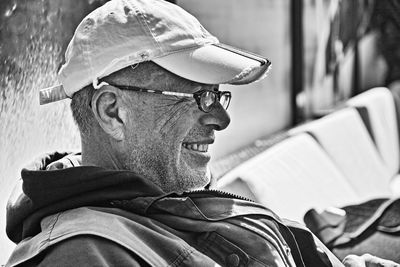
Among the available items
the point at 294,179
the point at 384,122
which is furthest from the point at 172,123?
the point at 384,122

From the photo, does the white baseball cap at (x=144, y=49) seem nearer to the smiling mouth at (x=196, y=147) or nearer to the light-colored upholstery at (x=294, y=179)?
the smiling mouth at (x=196, y=147)

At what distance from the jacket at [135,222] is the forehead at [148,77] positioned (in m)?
0.21

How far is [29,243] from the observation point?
1.67 m

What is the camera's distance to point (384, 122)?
5.96 meters

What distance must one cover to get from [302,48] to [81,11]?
10.2 feet

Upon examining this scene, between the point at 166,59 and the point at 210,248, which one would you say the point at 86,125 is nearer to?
the point at 166,59

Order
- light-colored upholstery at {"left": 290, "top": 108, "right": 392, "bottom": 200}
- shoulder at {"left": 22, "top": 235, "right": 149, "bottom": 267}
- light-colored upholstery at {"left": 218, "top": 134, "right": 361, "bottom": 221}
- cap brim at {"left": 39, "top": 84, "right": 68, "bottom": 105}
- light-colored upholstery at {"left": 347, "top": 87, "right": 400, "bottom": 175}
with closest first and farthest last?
shoulder at {"left": 22, "top": 235, "right": 149, "bottom": 267}, cap brim at {"left": 39, "top": 84, "right": 68, "bottom": 105}, light-colored upholstery at {"left": 218, "top": 134, "right": 361, "bottom": 221}, light-colored upholstery at {"left": 290, "top": 108, "right": 392, "bottom": 200}, light-colored upholstery at {"left": 347, "top": 87, "right": 400, "bottom": 175}

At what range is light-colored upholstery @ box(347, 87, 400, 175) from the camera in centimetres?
566

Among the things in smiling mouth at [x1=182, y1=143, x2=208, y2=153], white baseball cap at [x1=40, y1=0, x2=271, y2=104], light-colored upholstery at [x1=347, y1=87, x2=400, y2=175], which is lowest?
light-colored upholstery at [x1=347, y1=87, x2=400, y2=175]

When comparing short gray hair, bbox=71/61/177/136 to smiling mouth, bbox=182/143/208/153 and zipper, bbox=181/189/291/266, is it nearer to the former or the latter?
smiling mouth, bbox=182/143/208/153

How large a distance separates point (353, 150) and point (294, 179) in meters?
1.38

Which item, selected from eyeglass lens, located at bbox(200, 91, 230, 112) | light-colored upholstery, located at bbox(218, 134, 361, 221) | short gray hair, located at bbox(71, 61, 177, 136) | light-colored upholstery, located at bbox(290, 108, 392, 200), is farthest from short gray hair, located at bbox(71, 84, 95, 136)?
light-colored upholstery, located at bbox(290, 108, 392, 200)

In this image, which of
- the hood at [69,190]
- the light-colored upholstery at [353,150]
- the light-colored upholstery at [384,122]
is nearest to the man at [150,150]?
the hood at [69,190]

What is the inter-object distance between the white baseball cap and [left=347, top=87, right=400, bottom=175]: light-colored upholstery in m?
3.97
